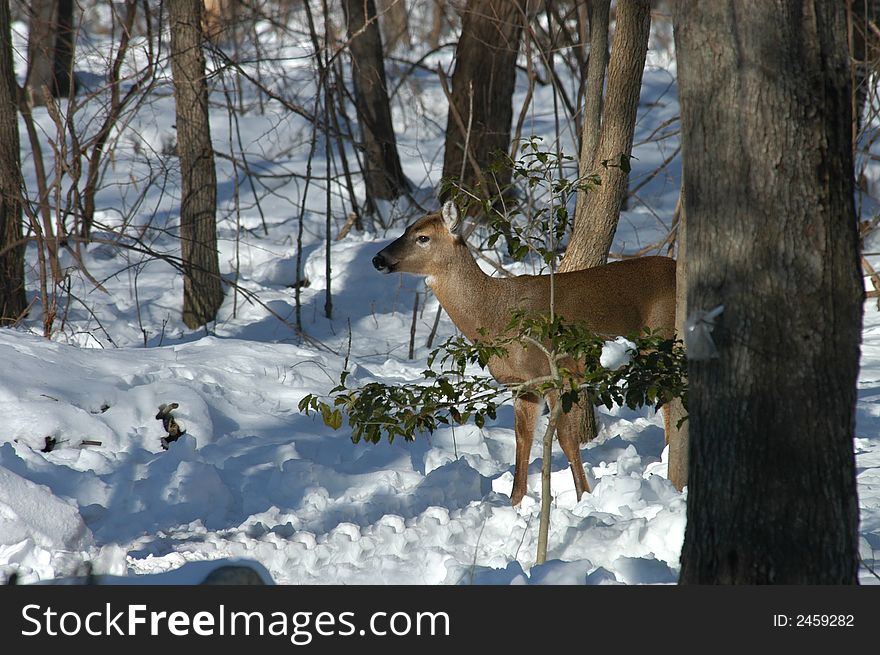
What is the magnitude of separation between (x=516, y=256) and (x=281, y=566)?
5.80 feet

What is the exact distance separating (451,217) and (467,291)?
49 cm

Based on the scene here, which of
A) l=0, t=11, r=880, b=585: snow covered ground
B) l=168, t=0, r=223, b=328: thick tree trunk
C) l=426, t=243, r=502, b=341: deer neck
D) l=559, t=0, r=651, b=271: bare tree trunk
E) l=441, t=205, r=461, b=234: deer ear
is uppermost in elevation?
l=168, t=0, r=223, b=328: thick tree trunk

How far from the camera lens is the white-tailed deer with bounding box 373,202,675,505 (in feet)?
21.0

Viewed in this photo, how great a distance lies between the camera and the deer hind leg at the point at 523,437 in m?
5.68

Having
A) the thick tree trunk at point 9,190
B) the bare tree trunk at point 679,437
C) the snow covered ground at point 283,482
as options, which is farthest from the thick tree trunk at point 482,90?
the bare tree trunk at point 679,437

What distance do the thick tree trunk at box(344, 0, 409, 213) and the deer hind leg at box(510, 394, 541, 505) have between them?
7336mm

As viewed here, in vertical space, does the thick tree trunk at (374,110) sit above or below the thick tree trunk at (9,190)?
above

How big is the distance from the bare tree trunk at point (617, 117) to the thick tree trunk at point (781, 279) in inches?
122

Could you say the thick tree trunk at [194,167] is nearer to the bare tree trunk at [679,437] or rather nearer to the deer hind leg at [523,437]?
the deer hind leg at [523,437]

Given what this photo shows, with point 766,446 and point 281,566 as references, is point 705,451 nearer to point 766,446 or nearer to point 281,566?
point 766,446

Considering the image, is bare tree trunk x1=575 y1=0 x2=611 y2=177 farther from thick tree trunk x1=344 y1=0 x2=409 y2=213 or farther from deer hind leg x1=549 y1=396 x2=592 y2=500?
thick tree trunk x1=344 y1=0 x2=409 y2=213

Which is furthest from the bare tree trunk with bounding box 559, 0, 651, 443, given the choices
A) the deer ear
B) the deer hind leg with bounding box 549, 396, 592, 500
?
the deer ear

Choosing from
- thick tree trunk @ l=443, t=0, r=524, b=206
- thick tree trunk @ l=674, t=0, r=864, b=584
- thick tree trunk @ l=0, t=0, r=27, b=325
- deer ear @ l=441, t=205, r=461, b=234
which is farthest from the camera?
thick tree trunk @ l=443, t=0, r=524, b=206

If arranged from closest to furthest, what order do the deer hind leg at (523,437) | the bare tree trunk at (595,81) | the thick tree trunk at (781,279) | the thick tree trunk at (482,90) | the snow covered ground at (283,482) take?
the thick tree trunk at (781,279)
the snow covered ground at (283,482)
the deer hind leg at (523,437)
the bare tree trunk at (595,81)
the thick tree trunk at (482,90)
